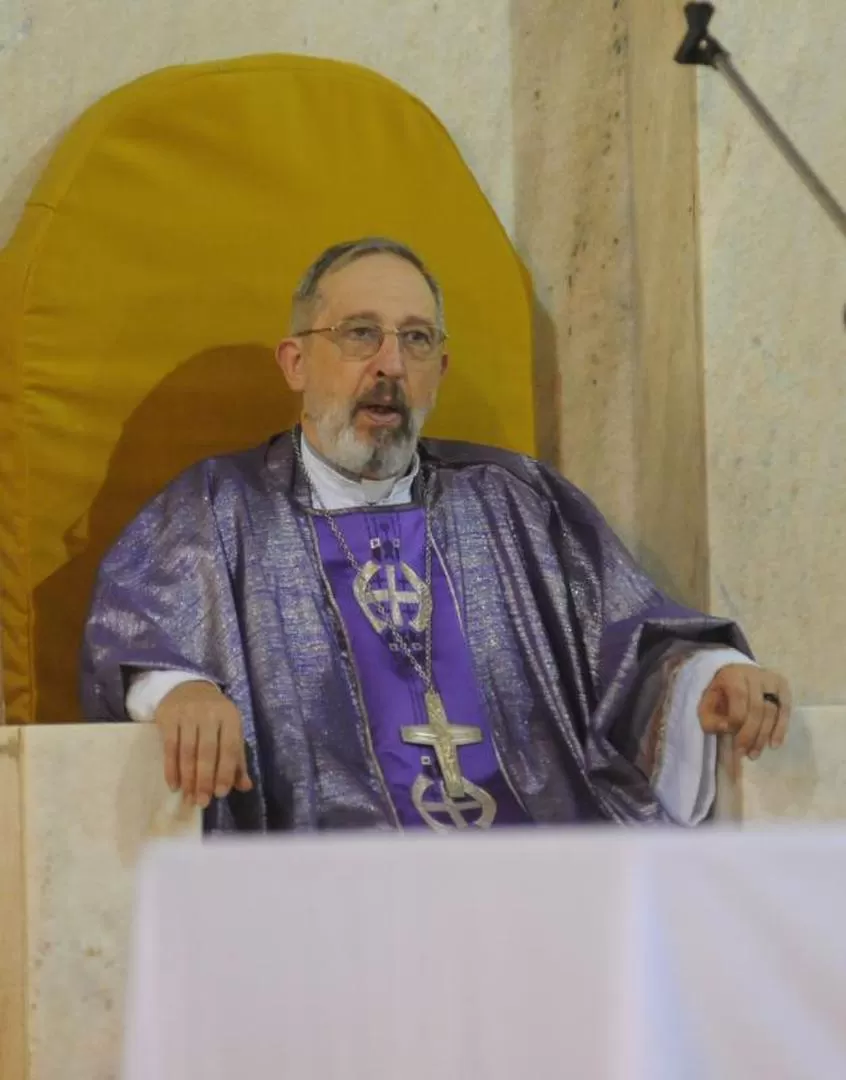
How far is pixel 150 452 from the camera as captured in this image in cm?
317

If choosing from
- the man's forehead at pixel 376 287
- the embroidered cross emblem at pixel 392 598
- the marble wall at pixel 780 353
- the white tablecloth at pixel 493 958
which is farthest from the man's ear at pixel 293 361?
the white tablecloth at pixel 493 958

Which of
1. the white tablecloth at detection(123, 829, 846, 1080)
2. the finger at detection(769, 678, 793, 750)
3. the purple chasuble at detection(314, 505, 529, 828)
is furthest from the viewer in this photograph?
the purple chasuble at detection(314, 505, 529, 828)

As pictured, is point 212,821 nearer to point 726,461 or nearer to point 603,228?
point 726,461

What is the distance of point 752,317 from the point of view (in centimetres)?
318

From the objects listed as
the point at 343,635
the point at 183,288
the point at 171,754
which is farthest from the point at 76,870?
the point at 183,288

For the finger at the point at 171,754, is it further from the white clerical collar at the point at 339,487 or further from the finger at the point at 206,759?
the white clerical collar at the point at 339,487

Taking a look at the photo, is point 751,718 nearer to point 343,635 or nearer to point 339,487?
point 343,635

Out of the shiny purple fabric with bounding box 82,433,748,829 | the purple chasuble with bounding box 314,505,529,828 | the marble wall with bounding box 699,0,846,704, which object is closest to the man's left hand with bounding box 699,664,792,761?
the shiny purple fabric with bounding box 82,433,748,829

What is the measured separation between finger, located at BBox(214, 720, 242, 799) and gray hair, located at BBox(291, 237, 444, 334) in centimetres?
103

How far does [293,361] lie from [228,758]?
40.5 inches

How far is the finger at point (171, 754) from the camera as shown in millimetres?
2229

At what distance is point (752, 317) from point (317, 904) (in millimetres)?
2204

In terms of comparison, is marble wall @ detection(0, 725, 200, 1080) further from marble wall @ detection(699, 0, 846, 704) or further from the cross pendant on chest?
marble wall @ detection(699, 0, 846, 704)

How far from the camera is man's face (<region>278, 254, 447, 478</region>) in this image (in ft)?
9.61
